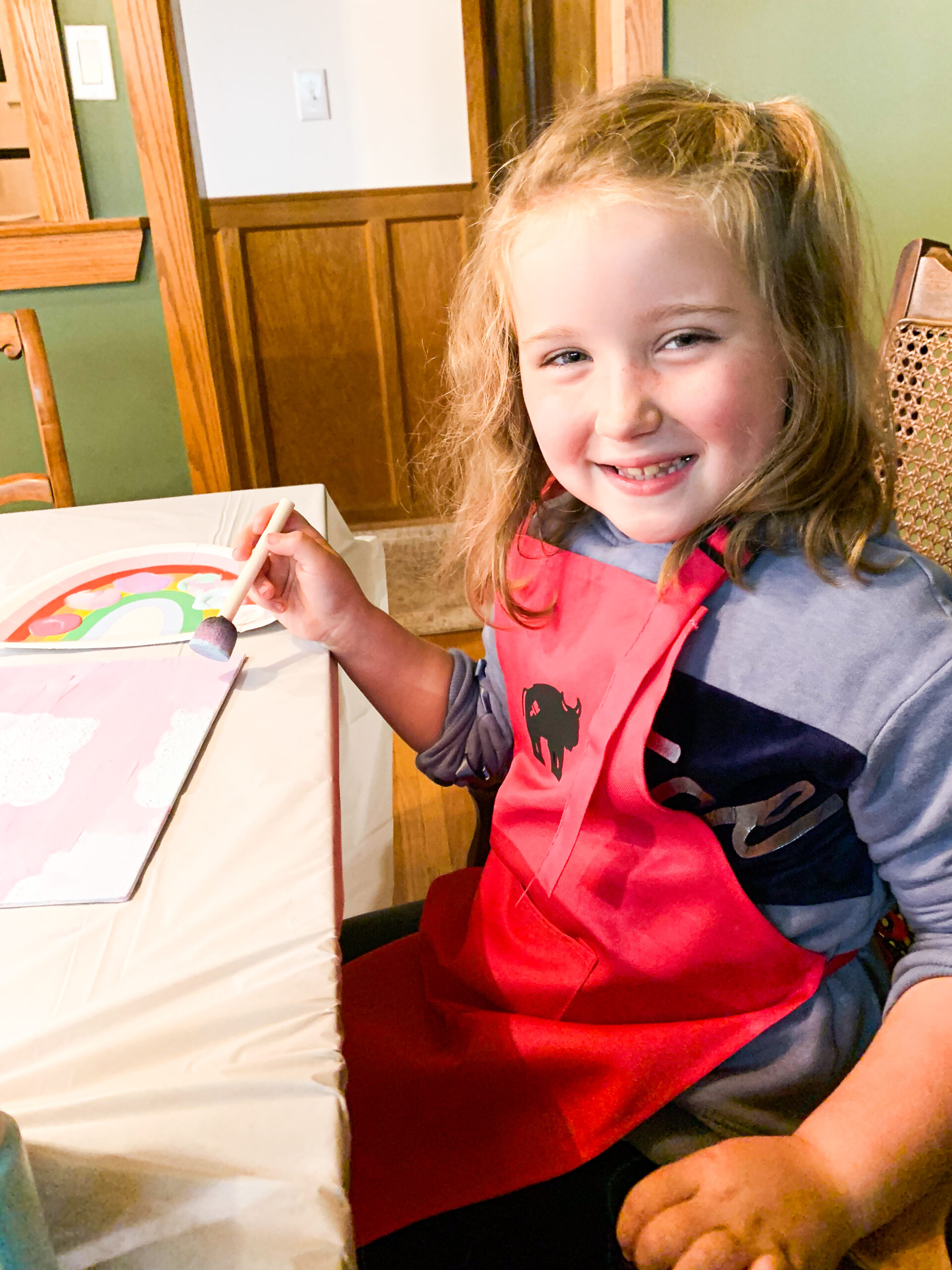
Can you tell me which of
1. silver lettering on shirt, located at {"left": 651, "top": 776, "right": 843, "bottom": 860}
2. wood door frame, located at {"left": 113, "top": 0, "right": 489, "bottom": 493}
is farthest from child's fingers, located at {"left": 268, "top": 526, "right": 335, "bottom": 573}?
wood door frame, located at {"left": 113, "top": 0, "right": 489, "bottom": 493}

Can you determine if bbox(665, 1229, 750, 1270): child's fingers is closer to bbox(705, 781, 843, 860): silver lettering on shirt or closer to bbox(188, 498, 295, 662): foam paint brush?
bbox(705, 781, 843, 860): silver lettering on shirt

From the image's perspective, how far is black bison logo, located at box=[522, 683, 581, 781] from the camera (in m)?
0.68

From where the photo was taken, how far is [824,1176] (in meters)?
0.48

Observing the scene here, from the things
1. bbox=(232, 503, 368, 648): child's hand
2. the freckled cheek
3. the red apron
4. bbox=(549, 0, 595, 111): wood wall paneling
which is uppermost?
bbox=(549, 0, 595, 111): wood wall paneling

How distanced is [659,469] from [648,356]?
2.8 inches

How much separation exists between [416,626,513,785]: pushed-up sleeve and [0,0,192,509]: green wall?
1.96 meters

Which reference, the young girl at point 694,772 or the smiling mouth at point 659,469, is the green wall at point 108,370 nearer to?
the young girl at point 694,772

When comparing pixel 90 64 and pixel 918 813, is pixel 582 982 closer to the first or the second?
pixel 918 813

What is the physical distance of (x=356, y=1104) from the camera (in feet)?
1.95

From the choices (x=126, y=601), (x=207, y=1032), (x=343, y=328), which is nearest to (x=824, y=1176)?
(x=207, y=1032)

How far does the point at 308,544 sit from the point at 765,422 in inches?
14.4

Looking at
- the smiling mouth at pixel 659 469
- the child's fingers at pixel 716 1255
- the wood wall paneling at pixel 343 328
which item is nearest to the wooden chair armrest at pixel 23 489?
the smiling mouth at pixel 659 469

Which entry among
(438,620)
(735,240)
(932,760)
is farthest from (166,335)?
(932,760)

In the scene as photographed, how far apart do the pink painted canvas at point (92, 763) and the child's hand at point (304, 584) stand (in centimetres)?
6
